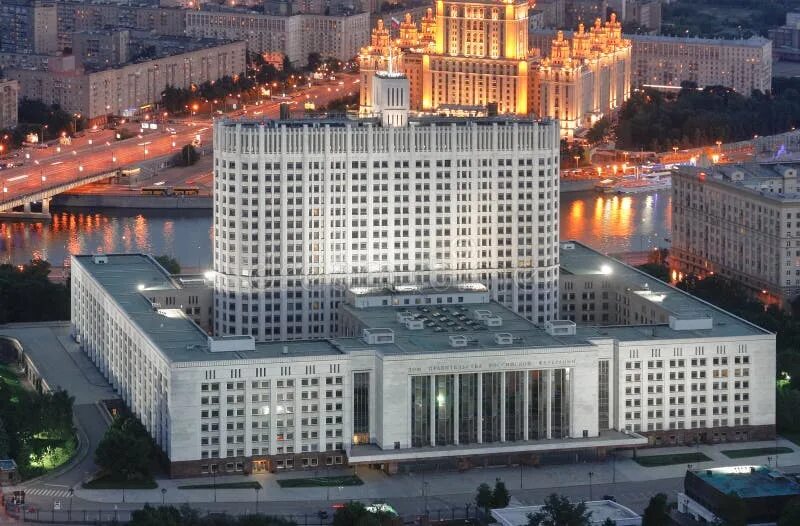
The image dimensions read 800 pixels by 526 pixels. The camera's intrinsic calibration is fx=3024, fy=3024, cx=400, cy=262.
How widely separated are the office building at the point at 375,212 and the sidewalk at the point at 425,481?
938 cm

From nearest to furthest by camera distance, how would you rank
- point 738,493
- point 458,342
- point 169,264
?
1. point 738,493
2. point 458,342
3. point 169,264

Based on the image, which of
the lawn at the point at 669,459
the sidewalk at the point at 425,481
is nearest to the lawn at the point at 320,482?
the sidewalk at the point at 425,481

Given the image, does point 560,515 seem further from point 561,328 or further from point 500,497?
point 561,328

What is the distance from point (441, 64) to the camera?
134 m

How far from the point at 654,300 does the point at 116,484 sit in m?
17.2

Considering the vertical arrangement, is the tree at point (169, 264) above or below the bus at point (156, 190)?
above

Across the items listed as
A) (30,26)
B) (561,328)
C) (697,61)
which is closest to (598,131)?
(697,61)

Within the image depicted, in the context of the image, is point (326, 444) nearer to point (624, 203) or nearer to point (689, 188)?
point (689, 188)

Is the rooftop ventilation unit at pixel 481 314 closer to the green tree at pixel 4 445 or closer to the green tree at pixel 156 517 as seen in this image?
the green tree at pixel 4 445

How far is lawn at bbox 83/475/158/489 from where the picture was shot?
6900 centimetres

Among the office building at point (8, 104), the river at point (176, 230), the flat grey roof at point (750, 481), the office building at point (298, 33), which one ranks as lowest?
the flat grey roof at point (750, 481)

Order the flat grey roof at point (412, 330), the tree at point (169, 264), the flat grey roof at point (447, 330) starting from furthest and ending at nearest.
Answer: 1. the tree at point (169, 264)
2. the flat grey roof at point (447, 330)
3. the flat grey roof at point (412, 330)

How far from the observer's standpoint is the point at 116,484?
69.2 metres

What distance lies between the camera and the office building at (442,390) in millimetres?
70500
